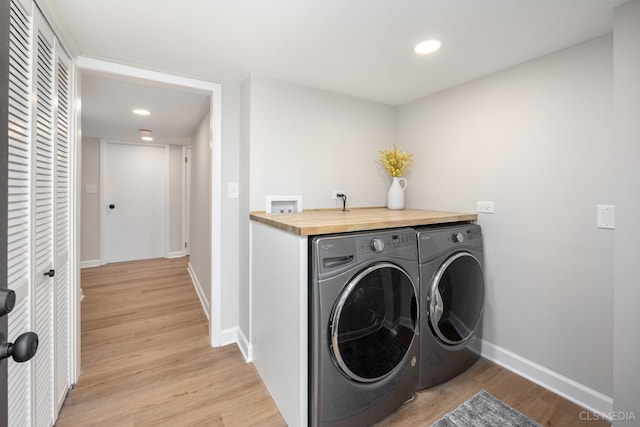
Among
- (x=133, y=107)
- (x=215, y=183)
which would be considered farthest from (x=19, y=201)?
(x=133, y=107)

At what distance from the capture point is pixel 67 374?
63.5 inches

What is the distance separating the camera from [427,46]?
1.58m

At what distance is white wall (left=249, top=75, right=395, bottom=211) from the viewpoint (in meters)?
1.96

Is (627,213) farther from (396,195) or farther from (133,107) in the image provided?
(133,107)

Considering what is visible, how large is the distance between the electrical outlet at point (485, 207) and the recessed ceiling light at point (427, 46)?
1.09 meters

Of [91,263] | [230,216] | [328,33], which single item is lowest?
[91,263]

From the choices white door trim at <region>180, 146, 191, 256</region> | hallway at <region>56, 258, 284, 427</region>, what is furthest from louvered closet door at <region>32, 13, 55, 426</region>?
white door trim at <region>180, 146, 191, 256</region>

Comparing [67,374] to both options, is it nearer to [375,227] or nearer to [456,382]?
[375,227]

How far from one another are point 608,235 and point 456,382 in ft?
3.94

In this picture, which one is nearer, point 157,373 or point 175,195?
point 157,373

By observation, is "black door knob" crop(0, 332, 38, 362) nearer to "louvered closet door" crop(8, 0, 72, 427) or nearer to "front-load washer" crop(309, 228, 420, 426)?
"louvered closet door" crop(8, 0, 72, 427)

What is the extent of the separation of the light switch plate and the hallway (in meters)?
2.01

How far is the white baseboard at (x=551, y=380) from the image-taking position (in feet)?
4.92

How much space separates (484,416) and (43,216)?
2399 mm
